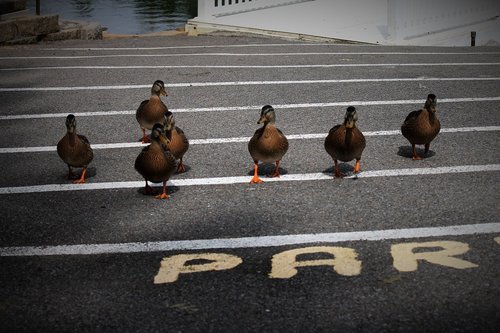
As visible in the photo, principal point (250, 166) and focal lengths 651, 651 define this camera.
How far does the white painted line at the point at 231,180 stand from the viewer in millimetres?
6281

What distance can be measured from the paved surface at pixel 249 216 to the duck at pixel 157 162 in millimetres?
210

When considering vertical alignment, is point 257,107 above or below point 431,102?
below

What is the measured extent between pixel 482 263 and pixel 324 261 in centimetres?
110

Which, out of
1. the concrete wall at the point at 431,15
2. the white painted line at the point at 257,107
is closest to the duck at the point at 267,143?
the white painted line at the point at 257,107

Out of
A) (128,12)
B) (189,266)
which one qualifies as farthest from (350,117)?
(128,12)

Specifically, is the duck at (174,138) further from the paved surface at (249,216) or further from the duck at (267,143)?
the duck at (267,143)

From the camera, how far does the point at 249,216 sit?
550cm

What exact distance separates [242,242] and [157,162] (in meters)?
1.37

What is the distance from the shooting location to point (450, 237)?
5.00 meters

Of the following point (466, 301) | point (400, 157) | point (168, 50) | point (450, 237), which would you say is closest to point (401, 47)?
point (168, 50)

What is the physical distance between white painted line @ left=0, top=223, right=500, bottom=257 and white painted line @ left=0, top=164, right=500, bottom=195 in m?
1.36

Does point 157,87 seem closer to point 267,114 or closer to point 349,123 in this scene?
point 267,114

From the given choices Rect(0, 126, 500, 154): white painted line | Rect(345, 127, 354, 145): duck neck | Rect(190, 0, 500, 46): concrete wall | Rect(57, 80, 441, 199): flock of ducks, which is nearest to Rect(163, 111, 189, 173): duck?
Rect(57, 80, 441, 199): flock of ducks

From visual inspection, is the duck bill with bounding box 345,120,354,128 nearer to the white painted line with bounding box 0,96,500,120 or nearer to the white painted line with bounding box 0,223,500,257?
the white painted line with bounding box 0,223,500,257
